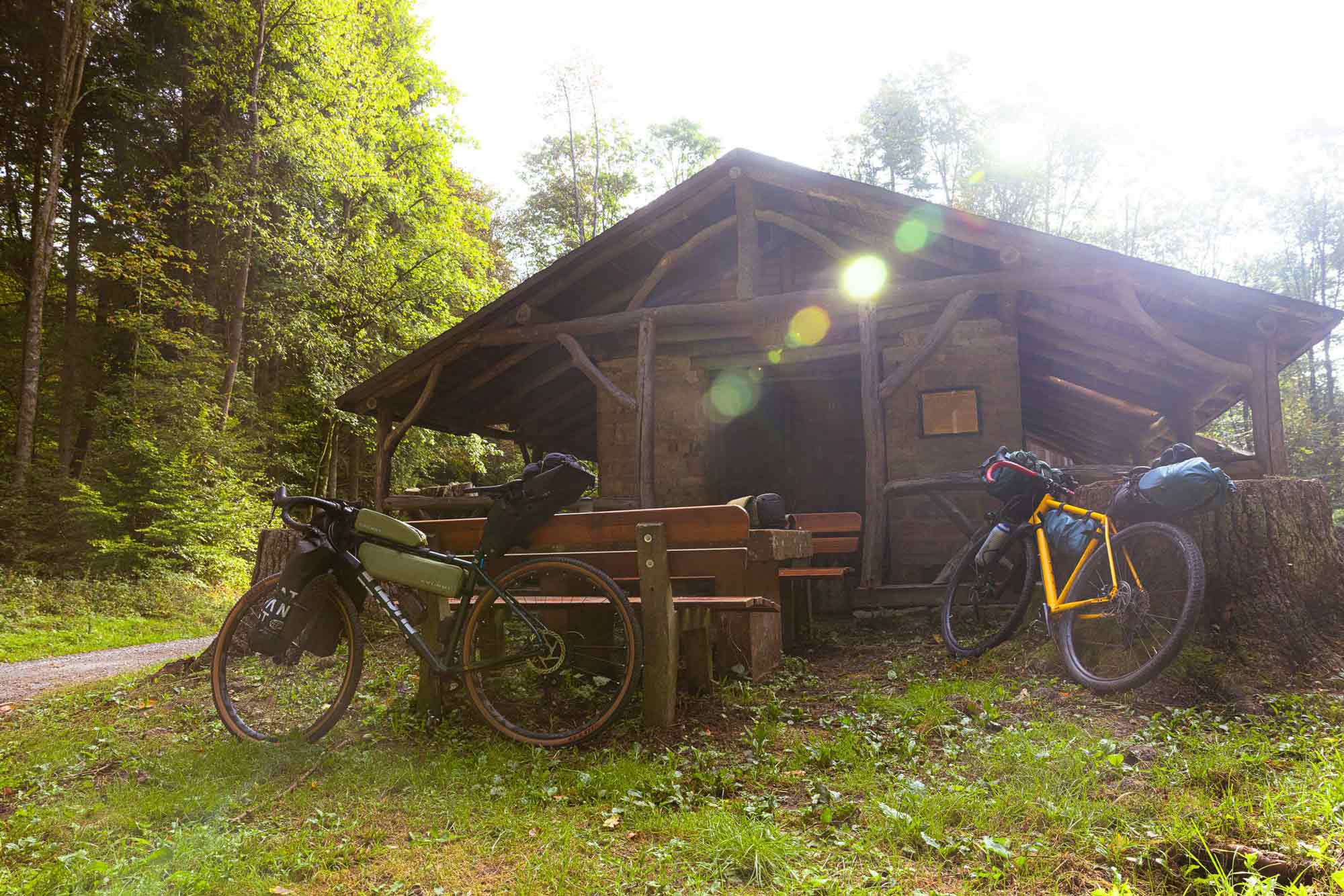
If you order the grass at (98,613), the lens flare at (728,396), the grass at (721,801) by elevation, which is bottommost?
the grass at (98,613)

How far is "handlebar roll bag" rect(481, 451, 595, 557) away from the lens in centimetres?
349

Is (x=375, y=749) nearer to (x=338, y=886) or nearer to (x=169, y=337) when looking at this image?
(x=338, y=886)

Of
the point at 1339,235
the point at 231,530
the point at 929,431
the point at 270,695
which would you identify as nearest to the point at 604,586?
the point at 270,695

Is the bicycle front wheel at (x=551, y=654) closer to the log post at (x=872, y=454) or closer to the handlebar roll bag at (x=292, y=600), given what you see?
the handlebar roll bag at (x=292, y=600)

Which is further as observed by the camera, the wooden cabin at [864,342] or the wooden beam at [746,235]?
the wooden beam at [746,235]

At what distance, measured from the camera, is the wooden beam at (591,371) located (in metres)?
8.80

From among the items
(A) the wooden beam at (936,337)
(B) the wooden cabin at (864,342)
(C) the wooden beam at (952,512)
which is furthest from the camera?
(A) the wooden beam at (936,337)

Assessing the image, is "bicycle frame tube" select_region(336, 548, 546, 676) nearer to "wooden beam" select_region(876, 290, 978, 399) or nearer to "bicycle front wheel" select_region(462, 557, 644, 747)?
"bicycle front wheel" select_region(462, 557, 644, 747)

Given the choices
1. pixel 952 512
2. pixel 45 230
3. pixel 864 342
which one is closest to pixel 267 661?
pixel 952 512

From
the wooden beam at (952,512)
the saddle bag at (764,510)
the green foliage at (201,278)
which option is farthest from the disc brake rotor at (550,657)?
the green foliage at (201,278)

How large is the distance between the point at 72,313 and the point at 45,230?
103 inches

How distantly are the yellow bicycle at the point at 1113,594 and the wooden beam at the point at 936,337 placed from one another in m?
3.06

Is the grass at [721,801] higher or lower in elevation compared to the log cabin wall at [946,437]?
lower

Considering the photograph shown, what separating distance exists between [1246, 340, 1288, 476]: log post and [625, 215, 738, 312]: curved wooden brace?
527cm
